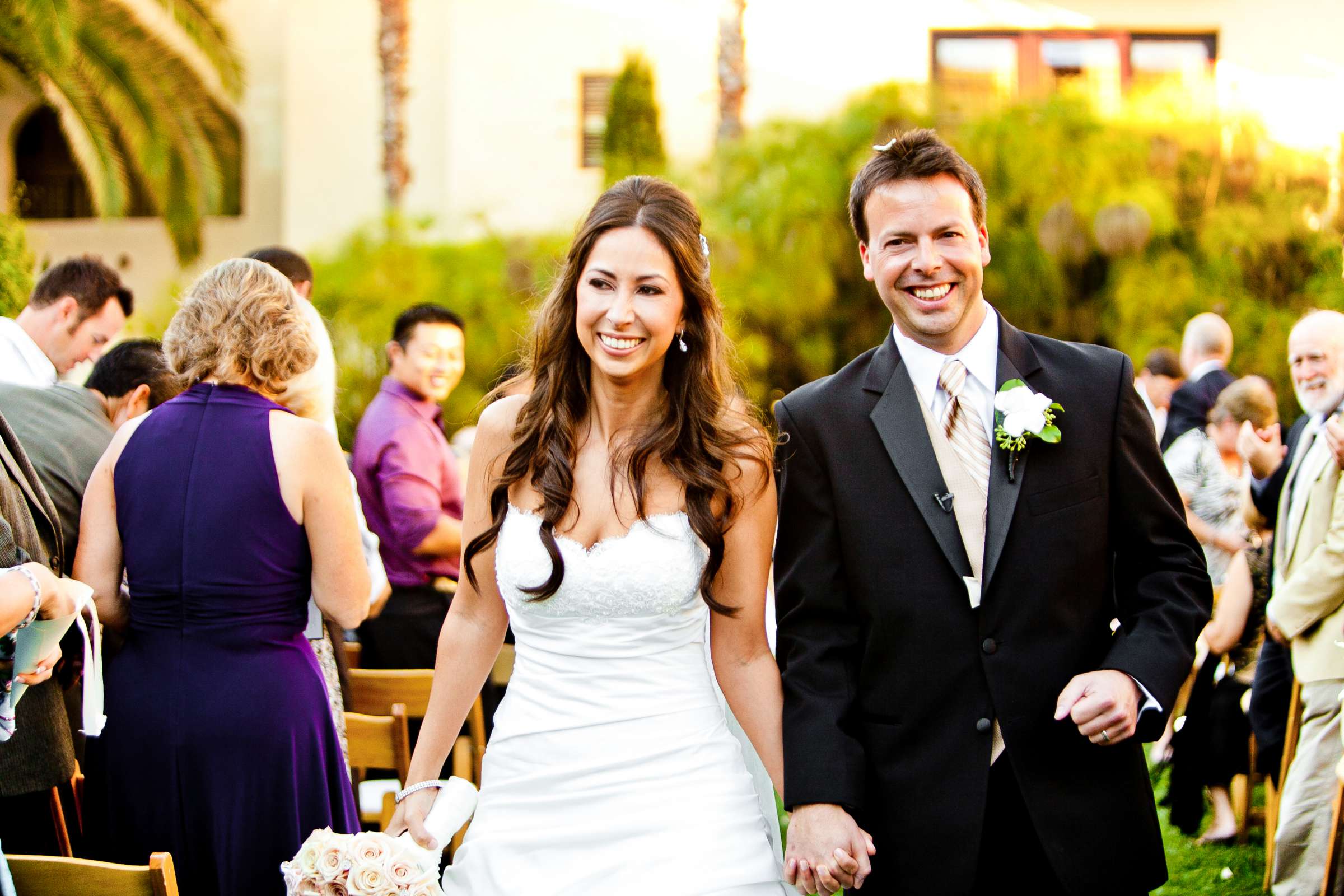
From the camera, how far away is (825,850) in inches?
98.3

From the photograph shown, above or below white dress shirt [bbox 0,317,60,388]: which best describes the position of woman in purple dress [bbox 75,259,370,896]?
below

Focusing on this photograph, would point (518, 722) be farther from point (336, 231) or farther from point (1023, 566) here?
point (336, 231)

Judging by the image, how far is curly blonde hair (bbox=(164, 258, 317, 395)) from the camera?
349 centimetres

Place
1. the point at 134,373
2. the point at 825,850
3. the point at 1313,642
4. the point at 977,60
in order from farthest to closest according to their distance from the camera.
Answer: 1. the point at 977,60
2. the point at 1313,642
3. the point at 134,373
4. the point at 825,850

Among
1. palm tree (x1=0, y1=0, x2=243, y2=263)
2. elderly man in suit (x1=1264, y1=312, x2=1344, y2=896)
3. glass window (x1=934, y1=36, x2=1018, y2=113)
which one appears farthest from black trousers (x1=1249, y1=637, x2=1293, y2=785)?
glass window (x1=934, y1=36, x2=1018, y2=113)

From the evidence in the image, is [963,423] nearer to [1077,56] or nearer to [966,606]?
[966,606]

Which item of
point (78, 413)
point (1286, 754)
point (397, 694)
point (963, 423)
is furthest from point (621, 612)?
point (1286, 754)

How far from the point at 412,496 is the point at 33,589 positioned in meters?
2.83

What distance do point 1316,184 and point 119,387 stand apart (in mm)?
12042

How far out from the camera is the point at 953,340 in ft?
9.12

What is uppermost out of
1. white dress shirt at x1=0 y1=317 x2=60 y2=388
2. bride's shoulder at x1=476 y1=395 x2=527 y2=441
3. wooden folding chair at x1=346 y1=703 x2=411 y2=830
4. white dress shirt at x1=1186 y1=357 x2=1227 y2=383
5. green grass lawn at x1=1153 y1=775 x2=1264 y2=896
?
white dress shirt at x1=0 y1=317 x2=60 y2=388

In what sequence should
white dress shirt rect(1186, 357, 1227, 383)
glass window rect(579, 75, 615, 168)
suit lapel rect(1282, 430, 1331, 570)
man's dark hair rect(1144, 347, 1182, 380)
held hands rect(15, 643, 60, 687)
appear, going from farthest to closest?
glass window rect(579, 75, 615, 168) → man's dark hair rect(1144, 347, 1182, 380) → white dress shirt rect(1186, 357, 1227, 383) → suit lapel rect(1282, 430, 1331, 570) → held hands rect(15, 643, 60, 687)

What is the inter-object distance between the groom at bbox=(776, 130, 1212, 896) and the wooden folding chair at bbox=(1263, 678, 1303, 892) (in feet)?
8.99

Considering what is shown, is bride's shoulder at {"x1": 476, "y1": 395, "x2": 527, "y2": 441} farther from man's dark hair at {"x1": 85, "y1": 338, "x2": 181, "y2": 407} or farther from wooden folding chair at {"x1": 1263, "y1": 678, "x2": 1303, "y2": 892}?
wooden folding chair at {"x1": 1263, "y1": 678, "x2": 1303, "y2": 892}
